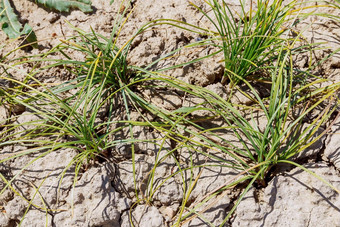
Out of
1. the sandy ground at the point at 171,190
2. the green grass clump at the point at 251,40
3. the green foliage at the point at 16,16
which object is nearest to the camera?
the sandy ground at the point at 171,190

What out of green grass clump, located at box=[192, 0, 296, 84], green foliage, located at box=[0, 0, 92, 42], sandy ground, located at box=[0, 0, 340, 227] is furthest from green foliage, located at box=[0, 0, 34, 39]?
green grass clump, located at box=[192, 0, 296, 84]

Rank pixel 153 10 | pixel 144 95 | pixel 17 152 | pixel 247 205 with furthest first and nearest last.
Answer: pixel 153 10 → pixel 144 95 → pixel 17 152 → pixel 247 205

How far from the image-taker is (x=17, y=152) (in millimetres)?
1691

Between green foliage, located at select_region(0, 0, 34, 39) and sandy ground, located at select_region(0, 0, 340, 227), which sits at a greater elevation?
green foliage, located at select_region(0, 0, 34, 39)

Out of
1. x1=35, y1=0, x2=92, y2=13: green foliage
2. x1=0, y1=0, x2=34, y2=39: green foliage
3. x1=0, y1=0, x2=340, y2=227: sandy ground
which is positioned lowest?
x1=0, y1=0, x2=340, y2=227: sandy ground

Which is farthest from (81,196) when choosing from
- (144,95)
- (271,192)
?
(271,192)

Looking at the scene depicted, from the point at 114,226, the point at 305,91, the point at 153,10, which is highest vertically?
the point at 153,10

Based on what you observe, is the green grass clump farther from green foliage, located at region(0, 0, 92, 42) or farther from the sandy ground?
green foliage, located at region(0, 0, 92, 42)

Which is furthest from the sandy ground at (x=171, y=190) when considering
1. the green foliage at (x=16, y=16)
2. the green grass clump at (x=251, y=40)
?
the green foliage at (x=16, y=16)

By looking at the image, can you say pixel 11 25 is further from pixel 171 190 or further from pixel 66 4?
pixel 171 190

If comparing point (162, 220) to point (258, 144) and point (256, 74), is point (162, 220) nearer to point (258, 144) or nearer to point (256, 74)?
point (258, 144)

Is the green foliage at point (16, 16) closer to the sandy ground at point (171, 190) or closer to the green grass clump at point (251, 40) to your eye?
the sandy ground at point (171, 190)

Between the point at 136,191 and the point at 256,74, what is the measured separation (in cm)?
90

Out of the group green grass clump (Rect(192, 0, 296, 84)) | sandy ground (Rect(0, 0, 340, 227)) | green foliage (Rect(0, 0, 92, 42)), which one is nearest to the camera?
sandy ground (Rect(0, 0, 340, 227))
